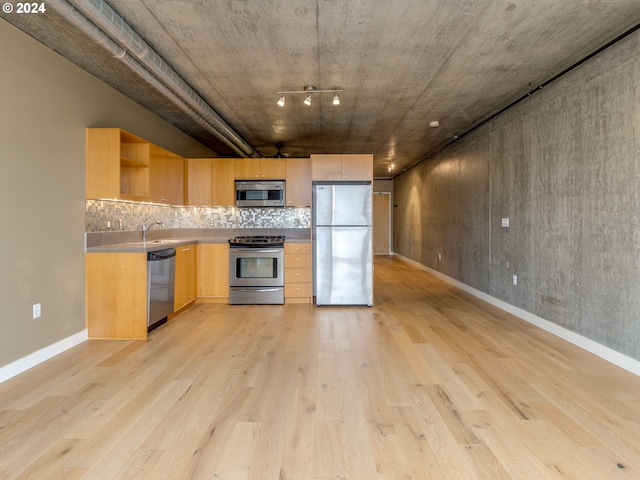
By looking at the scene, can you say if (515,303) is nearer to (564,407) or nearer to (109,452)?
(564,407)

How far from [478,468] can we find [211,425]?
4.59 feet

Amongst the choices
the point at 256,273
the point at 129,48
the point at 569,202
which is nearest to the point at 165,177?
the point at 256,273

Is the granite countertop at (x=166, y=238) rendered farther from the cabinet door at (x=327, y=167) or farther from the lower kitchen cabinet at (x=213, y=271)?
the cabinet door at (x=327, y=167)

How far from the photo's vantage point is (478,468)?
1669 millimetres

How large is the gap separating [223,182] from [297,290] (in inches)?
79.9

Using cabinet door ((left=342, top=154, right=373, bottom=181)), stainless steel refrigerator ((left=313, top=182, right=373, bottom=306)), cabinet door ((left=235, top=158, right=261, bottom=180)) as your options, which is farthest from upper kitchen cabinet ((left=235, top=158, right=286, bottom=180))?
cabinet door ((left=342, top=154, right=373, bottom=181))

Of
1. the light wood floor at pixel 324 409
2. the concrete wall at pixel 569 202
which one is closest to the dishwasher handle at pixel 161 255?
the light wood floor at pixel 324 409

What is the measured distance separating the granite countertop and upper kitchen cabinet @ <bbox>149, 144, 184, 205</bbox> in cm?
54

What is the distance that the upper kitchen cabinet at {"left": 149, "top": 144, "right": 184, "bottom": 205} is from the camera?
14.1 feet

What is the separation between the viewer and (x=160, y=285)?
397cm

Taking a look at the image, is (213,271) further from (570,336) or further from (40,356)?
(570,336)

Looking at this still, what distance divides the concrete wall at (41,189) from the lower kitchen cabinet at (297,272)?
2.51 metres

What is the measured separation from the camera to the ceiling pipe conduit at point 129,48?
2.27 m

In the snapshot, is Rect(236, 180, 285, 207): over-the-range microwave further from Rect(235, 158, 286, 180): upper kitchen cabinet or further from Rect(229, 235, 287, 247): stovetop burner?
Rect(229, 235, 287, 247): stovetop burner
